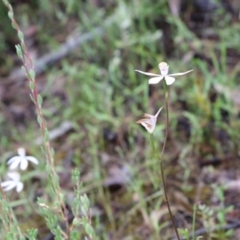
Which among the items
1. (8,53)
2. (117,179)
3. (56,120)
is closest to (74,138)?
(56,120)

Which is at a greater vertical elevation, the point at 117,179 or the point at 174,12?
the point at 174,12

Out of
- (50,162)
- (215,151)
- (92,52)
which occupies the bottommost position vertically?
(215,151)

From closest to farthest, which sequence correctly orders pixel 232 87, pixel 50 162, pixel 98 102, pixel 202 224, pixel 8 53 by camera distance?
1. pixel 50 162
2. pixel 202 224
3. pixel 232 87
4. pixel 98 102
5. pixel 8 53

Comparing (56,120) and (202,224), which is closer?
(202,224)


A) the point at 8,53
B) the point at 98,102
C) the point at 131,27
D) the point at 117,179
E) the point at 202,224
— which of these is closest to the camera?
the point at 202,224

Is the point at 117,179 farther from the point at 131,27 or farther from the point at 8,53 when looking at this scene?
the point at 8,53

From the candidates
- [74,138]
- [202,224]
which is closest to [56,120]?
[74,138]

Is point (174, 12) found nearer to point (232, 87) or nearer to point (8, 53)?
point (232, 87)
